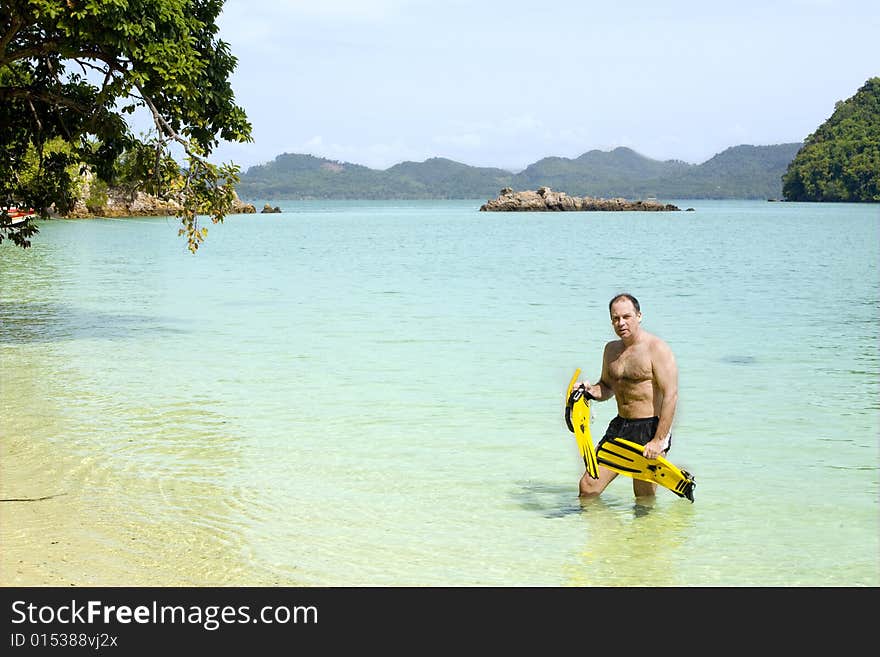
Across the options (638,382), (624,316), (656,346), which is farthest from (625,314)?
(638,382)

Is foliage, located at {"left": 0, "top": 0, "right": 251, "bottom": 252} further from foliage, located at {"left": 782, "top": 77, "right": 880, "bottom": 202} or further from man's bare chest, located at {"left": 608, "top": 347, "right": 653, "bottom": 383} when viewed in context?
foliage, located at {"left": 782, "top": 77, "right": 880, "bottom": 202}

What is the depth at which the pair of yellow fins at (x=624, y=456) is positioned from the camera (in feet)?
23.5

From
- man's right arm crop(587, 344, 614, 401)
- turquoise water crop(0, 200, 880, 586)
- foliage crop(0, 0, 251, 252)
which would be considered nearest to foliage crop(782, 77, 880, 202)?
turquoise water crop(0, 200, 880, 586)

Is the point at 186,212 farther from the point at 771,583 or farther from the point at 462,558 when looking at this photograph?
the point at 771,583

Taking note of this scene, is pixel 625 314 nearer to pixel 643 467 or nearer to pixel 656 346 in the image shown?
pixel 656 346

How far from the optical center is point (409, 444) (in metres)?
10.3

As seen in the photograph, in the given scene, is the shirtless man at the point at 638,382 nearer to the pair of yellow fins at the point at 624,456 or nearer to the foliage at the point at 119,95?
the pair of yellow fins at the point at 624,456

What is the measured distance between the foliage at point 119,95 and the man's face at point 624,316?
24.3 ft

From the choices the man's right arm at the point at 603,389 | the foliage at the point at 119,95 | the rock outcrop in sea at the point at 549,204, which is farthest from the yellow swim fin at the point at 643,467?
the rock outcrop in sea at the point at 549,204

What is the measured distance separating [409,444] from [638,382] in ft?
11.9

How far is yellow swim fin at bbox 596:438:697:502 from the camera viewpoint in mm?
7164

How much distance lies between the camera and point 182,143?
13719mm

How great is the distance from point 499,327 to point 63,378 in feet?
30.0
